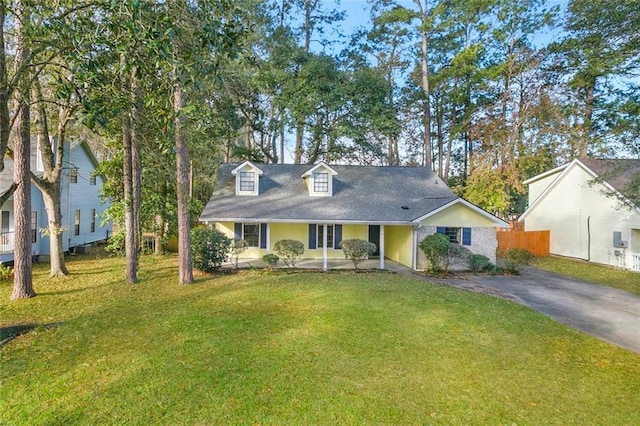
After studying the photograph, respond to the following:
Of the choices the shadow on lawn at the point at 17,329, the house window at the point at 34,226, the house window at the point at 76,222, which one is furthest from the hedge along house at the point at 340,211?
the house window at the point at 76,222

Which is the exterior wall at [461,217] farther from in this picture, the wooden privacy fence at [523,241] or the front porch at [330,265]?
the wooden privacy fence at [523,241]

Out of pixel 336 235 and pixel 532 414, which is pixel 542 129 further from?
pixel 532 414

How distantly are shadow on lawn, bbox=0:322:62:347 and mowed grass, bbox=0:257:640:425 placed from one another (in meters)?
0.12

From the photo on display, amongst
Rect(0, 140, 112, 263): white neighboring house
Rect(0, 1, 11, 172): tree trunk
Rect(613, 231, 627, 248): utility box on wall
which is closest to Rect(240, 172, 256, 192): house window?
Rect(0, 140, 112, 263): white neighboring house

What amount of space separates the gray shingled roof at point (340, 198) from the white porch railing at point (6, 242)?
7.50 metres

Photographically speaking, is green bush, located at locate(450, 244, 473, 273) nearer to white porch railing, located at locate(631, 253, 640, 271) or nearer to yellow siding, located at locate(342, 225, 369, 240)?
yellow siding, located at locate(342, 225, 369, 240)

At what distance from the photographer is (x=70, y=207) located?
57.6ft

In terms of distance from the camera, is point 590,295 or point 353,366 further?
point 590,295

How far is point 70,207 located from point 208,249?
10481 mm

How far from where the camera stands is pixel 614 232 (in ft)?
53.0

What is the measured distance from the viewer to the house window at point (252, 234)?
52.3 ft

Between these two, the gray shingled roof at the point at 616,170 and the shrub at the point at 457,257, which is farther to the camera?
the shrub at the point at 457,257

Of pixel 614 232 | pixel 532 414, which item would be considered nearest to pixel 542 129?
pixel 614 232

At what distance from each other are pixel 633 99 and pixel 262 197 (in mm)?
13789
